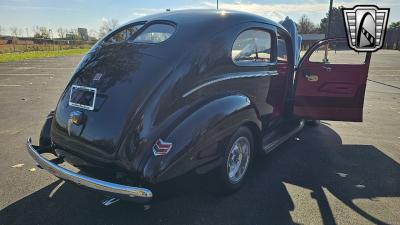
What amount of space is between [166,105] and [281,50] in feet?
8.32

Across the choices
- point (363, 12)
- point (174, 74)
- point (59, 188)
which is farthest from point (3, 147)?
point (363, 12)

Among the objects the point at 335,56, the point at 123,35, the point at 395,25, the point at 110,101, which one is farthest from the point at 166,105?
the point at 395,25

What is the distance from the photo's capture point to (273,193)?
3.79 m

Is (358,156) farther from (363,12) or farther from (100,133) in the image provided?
(100,133)

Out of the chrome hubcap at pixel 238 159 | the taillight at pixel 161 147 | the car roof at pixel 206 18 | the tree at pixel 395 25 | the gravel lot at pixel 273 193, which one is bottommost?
the gravel lot at pixel 273 193

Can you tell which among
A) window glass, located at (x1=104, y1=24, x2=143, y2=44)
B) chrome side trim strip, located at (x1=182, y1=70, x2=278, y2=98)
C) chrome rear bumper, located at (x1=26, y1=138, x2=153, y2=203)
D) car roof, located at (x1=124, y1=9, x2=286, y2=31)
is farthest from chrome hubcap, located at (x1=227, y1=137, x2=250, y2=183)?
window glass, located at (x1=104, y1=24, x2=143, y2=44)

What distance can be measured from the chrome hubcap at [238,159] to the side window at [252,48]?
95cm

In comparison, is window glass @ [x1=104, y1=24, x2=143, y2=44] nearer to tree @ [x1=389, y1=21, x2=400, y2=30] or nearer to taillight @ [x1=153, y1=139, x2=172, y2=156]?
taillight @ [x1=153, y1=139, x2=172, y2=156]

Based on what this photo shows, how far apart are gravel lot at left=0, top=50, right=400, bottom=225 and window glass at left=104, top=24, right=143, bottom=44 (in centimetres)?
185

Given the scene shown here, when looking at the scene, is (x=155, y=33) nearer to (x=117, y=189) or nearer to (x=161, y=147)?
(x=161, y=147)

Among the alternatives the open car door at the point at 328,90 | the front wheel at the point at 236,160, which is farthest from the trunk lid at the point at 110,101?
the open car door at the point at 328,90

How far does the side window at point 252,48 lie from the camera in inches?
154

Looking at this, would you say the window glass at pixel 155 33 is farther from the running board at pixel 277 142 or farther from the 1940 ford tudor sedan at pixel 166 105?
the running board at pixel 277 142

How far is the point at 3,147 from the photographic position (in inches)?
205
